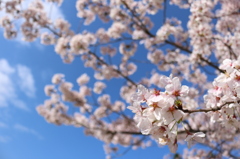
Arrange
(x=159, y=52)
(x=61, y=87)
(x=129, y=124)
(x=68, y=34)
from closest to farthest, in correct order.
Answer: (x=159, y=52), (x=68, y=34), (x=129, y=124), (x=61, y=87)

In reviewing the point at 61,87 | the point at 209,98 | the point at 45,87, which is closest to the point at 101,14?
the point at 61,87

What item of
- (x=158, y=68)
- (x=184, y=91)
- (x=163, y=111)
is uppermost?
(x=158, y=68)

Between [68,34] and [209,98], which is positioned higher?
[68,34]

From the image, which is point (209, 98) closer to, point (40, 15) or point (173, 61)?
point (173, 61)

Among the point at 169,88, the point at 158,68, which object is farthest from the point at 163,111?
the point at 158,68

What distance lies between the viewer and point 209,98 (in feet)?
5.61

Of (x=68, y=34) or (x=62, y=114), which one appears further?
(x=62, y=114)

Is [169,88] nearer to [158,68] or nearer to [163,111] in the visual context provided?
[163,111]

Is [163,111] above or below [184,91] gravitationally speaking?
below

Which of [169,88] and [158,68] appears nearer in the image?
[169,88]

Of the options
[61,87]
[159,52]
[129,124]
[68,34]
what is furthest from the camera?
[61,87]

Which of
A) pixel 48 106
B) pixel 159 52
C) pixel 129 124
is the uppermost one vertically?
pixel 48 106

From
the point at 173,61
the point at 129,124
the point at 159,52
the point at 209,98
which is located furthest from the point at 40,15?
the point at 209,98

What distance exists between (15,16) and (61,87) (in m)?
3.91
